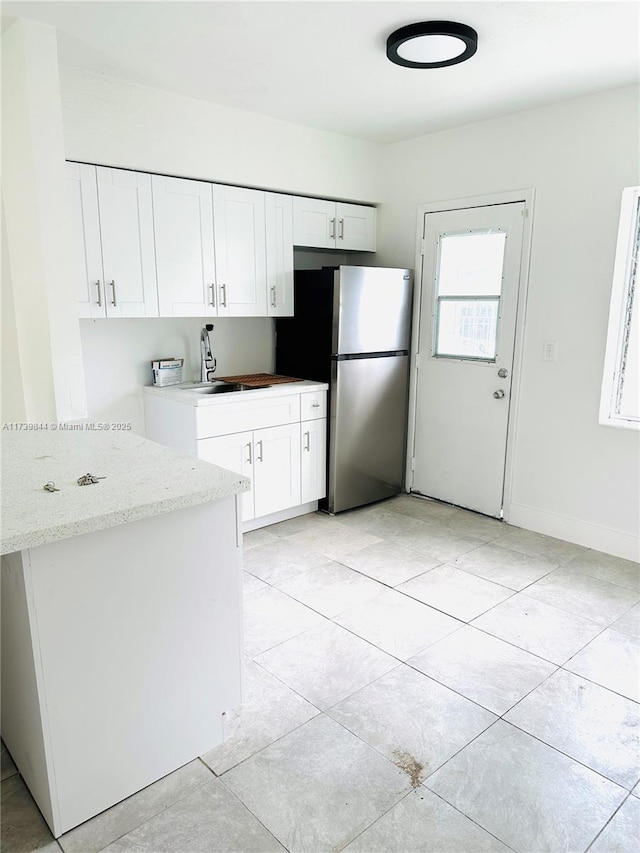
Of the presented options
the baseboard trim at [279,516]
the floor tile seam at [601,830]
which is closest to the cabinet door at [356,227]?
the baseboard trim at [279,516]

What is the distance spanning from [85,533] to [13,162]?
200 centimetres

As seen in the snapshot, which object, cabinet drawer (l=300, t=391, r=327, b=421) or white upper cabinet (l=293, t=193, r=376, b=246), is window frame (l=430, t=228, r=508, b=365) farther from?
cabinet drawer (l=300, t=391, r=327, b=421)

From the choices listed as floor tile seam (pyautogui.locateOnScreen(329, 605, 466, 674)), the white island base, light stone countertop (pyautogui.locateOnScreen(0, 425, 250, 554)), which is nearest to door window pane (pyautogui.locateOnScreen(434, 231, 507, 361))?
floor tile seam (pyautogui.locateOnScreen(329, 605, 466, 674))

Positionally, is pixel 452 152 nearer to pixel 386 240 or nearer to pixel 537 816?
pixel 386 240

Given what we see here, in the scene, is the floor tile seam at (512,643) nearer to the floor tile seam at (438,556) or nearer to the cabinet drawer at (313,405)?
the floor tile seam at (438,556)

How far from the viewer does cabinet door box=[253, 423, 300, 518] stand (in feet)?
11.8

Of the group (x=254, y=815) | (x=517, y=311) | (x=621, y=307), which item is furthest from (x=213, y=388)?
(x=254, y=815)

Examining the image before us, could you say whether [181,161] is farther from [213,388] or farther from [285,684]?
[285,684]

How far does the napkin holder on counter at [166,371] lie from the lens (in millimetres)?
3568

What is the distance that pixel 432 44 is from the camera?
96.2 inches

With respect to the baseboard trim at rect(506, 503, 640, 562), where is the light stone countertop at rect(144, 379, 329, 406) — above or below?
above

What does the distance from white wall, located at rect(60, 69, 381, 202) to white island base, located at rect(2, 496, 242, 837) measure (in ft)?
7.09

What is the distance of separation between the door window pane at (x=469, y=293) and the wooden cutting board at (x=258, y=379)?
1070 millimetres

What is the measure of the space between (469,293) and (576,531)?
163 cm
